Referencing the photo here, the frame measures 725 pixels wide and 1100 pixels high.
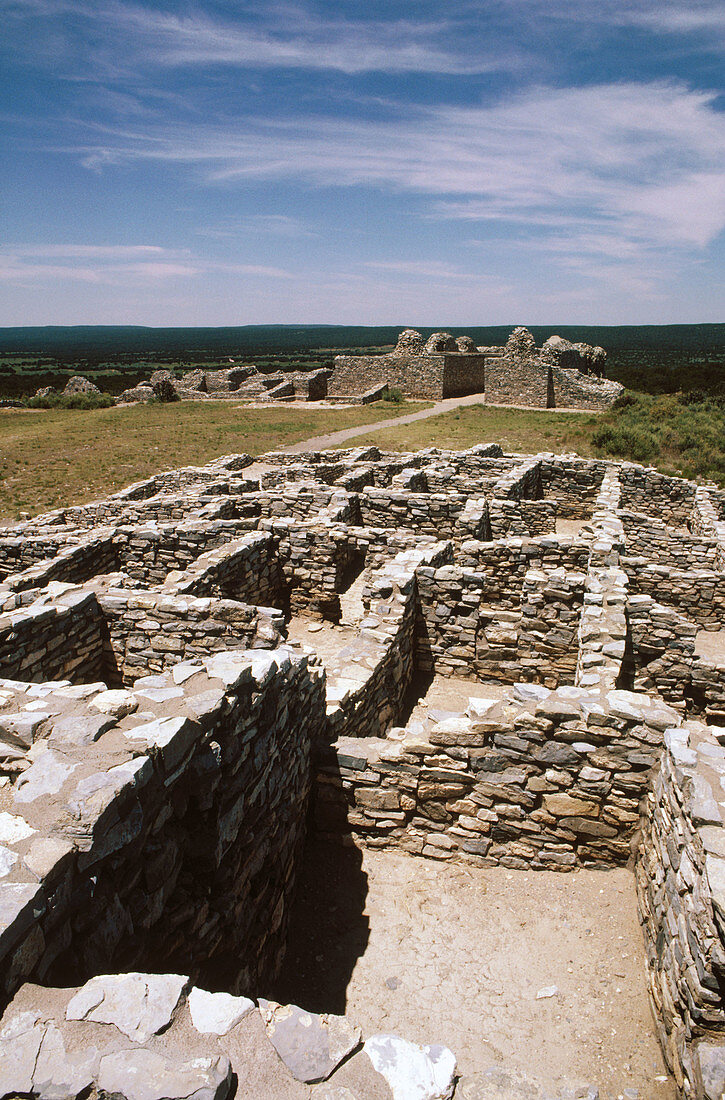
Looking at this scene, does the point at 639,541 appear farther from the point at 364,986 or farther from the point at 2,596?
the point at 2,596

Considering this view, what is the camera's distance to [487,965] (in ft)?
15.5

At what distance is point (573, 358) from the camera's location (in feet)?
150

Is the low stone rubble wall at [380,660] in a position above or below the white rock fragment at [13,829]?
below

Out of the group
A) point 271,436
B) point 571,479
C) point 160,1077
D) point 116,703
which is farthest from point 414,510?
point 271,436

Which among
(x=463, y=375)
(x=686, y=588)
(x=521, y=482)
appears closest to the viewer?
(x=686, y=588)

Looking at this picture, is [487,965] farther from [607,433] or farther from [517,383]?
[517,383]

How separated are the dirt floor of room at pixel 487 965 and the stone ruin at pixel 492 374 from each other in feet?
123

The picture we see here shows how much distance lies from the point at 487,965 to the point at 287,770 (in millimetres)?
2198

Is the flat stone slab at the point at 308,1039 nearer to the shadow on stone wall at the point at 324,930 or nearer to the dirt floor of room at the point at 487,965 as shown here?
the dirt floor of room at the point at 487,965

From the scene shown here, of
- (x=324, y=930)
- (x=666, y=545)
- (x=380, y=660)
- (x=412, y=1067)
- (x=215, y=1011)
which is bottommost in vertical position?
(x=324, y=930)

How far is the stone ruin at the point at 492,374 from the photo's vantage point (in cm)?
3947

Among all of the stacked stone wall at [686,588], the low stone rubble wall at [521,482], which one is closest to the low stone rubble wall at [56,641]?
the stacked stone wall at [686,588]

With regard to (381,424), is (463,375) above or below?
above

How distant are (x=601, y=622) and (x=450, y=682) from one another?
2.56 m
